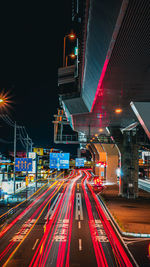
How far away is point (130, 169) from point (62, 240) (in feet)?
65.1

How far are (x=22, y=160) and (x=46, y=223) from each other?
46.6ft

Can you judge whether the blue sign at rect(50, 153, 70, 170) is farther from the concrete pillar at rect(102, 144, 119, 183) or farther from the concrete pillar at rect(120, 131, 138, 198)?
the concrete pillar at rect(102, 144, 119, 183)

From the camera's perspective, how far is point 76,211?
23000mm

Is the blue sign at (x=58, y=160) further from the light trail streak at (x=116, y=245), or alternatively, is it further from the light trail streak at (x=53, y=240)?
the light trail streak at (x=116, y=245)

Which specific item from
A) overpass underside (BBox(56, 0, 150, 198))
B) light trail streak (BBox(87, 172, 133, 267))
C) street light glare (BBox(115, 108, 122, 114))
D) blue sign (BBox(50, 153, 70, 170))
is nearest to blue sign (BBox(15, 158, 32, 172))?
blue sign (BBox(50, 153, 70, 170))

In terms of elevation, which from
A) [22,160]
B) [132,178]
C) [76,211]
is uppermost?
[22,160]

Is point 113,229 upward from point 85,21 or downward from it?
downward

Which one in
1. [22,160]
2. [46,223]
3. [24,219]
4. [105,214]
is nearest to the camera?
[46,223]

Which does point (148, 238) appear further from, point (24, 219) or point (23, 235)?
point (24, 219)

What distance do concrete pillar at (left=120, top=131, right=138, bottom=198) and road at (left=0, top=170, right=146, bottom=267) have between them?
34.9 feet

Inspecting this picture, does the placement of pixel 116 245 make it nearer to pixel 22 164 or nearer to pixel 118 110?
pixel 118 110

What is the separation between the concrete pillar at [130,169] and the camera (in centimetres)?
3212

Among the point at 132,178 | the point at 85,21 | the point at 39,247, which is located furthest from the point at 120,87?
the point at 132,178

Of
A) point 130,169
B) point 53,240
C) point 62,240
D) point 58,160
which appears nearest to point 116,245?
point 62,240
